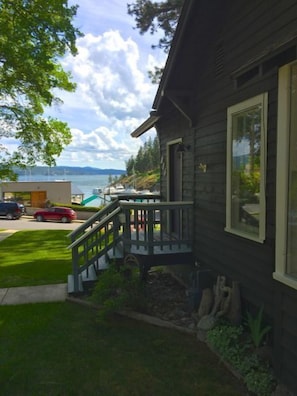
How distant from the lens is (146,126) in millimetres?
Answer: 8219

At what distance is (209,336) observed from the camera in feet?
13.6

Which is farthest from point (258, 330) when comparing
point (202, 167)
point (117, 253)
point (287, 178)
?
point (117, 253)

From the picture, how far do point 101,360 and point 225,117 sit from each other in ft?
11.2

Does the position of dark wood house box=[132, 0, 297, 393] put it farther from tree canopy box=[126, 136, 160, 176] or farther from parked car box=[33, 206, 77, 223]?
tree canopy box=[126, 136, 160, 176]

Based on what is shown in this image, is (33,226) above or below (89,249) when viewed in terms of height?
below

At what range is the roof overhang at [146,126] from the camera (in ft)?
24.6

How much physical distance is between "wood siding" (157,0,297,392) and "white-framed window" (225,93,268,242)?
0.35 feet

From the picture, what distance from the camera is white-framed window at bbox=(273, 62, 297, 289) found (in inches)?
115

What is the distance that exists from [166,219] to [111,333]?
12.1 ft

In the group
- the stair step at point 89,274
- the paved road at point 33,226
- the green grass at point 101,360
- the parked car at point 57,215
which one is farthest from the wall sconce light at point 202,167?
the parked car at point 57,215

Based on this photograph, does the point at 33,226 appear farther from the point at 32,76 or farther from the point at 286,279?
the point at 286,279

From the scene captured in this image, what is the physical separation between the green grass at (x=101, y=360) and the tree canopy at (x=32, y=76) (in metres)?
9.35

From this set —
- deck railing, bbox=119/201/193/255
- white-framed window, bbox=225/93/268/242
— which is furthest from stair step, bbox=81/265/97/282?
white-framed window, bbox=225/93/268/242

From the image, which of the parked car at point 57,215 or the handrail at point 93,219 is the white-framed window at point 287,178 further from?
the parked car at point 57,215
